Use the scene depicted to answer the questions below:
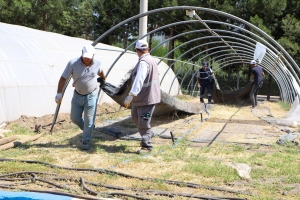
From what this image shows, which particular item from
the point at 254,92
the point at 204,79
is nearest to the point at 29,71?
the point at 204,79

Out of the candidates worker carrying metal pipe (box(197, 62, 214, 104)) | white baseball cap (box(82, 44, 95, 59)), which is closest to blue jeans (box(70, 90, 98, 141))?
white baseball cap (box(82, 44, 95, 59))

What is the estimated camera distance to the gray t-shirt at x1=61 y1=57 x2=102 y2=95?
20.1 feet

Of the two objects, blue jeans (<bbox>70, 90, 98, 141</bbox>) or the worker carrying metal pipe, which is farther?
the worker carrying metal pipe

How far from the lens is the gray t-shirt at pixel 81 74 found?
612 cm

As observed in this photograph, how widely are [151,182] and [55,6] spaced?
65.9 feet

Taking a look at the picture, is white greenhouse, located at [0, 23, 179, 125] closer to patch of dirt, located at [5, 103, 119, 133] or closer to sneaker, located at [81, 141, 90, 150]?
patch of dirt, located at [5, 103, 119, 133]

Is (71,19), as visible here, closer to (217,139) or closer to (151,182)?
(217,139)

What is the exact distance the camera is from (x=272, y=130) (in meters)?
8.52

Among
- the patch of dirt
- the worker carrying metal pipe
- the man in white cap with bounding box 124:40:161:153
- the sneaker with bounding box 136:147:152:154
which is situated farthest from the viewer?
the worker carrying metal pipe

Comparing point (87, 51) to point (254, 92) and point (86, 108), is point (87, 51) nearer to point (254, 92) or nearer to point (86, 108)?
point (86, 108)

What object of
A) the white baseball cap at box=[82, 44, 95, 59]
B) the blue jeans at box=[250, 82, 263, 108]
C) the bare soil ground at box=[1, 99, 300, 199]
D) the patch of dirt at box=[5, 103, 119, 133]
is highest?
the white baseball cap at box=[82, 44, 95, 59]

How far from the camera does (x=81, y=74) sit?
613 centimetres

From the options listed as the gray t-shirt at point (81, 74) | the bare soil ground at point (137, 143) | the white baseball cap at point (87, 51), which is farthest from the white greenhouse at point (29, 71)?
the white baseball cap at point (87, 51)

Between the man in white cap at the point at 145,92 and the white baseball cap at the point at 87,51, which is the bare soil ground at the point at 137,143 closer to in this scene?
the man in white cap at the point at 145,92
